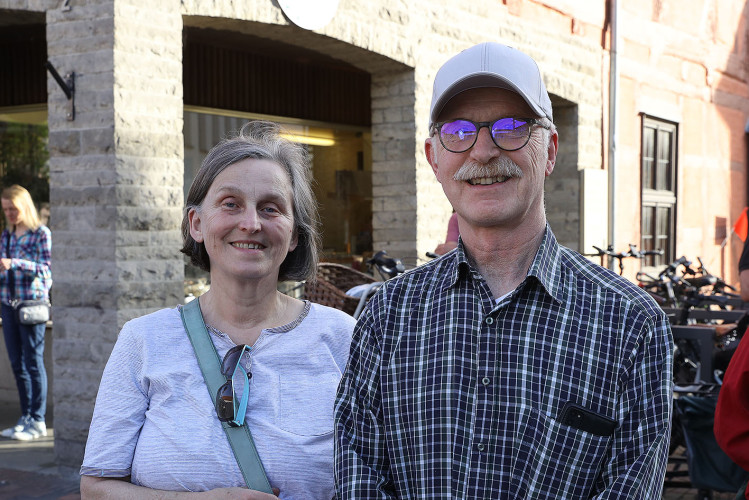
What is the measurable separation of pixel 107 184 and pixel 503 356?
4176mm

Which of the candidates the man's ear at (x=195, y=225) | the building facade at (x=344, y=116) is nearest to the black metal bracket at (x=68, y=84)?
the building facade at (x=344, y=116)

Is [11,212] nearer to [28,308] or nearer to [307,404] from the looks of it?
[28,308]

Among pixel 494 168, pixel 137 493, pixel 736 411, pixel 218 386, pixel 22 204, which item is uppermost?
pixel 22 204

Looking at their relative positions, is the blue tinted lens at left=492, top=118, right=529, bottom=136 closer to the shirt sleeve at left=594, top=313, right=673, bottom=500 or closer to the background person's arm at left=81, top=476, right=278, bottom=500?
the shirt sleeve at left=594, top=313, right=673, bottom=500

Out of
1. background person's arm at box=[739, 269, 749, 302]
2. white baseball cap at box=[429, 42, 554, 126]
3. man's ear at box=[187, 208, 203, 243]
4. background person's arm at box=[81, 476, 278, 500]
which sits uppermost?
white baseball cap at box=[429, 42, 554, 126]

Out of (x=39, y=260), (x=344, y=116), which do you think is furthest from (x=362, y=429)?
(x=344, y=116)

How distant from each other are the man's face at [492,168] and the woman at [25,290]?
5.44 metres

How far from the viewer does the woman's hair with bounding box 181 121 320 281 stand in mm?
2309

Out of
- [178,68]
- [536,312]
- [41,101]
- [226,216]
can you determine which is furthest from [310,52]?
[536,312]

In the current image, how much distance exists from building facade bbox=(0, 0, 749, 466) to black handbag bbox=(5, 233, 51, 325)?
3.12 ft

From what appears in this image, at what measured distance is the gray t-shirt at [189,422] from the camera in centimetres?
203

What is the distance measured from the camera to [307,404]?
213 centimetres

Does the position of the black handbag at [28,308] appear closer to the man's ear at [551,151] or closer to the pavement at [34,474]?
the pavement at [34,474]

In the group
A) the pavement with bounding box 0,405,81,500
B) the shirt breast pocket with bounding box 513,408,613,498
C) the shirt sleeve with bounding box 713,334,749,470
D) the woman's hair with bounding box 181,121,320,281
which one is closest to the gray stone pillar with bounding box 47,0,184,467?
the pavement with bounding box 0,405,81,500
